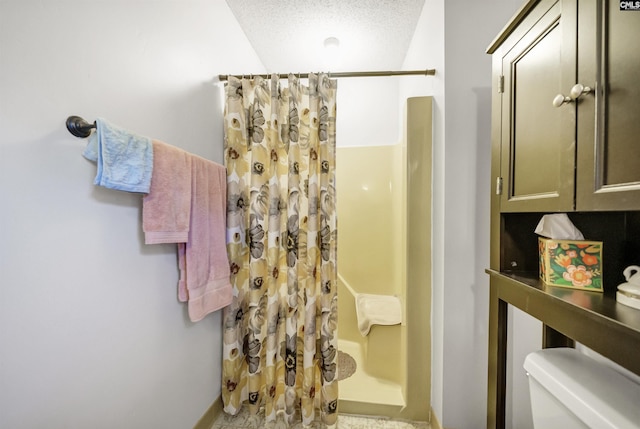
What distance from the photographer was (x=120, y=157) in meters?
0.73

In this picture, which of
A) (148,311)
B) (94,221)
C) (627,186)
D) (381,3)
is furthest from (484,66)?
(148,311)

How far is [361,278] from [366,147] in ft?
4.11

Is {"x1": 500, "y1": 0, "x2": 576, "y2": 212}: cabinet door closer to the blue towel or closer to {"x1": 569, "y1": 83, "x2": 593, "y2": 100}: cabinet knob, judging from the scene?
{"x1": 569, "y1": 83, "x2": 593, "y2": 100}: cabinet knob

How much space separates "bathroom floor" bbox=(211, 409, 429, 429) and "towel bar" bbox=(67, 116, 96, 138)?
1.58m

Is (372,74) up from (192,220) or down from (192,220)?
up

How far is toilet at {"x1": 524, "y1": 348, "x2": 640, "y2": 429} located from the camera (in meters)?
0.52

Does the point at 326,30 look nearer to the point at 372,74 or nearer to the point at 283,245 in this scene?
the point at 372,74

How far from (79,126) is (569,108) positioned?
1.30 m

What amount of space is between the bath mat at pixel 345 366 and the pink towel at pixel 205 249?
3.44 ft

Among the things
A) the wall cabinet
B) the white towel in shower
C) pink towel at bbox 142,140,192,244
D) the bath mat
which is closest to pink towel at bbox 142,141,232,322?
pink towel at bbox 142,140,192,244

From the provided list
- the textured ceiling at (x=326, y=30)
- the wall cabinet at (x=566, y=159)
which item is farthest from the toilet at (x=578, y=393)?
the textured ceiling at (x=326, y=30)

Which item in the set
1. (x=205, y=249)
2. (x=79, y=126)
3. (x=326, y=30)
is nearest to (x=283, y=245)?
(x=205, y=249)

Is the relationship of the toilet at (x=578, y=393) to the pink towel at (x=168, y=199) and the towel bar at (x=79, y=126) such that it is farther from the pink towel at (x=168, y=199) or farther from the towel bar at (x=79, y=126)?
the towel bar at (x=79, y=126)

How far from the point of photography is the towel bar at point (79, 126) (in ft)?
2.17
